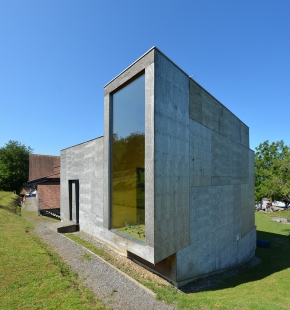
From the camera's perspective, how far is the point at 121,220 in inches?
328

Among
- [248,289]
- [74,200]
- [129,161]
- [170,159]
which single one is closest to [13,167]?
[74,200]

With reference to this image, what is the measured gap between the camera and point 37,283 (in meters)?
5.48

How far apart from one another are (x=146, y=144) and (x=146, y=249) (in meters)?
3.63

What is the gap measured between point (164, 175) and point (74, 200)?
32.9ft

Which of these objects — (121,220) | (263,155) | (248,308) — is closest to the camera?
(248,308)

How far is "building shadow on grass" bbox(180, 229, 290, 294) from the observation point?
28.1ft

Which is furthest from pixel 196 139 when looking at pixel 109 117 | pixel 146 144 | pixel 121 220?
pixel 121 220

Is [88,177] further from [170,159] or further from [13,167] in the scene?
[13,167]

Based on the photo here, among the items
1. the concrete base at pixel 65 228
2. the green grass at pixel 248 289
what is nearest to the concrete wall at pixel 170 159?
the green grass at pixel 248 289

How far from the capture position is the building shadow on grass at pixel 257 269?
8575 millimetres

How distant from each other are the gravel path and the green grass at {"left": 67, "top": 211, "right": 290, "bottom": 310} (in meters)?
0.48

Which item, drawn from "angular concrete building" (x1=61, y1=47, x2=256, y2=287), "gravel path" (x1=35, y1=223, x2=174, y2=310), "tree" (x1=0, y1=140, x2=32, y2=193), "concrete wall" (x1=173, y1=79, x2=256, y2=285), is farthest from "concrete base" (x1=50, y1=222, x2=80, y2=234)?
"tree" (x1=0, y1=140, x2=32, y2=193)

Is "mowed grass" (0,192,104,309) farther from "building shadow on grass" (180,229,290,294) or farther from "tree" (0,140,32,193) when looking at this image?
"tree" (0,140,32,193)

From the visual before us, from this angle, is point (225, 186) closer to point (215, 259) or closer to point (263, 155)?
point (215, 259)
